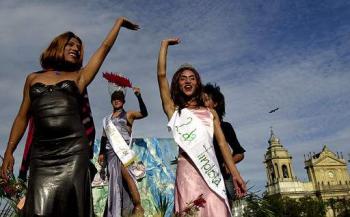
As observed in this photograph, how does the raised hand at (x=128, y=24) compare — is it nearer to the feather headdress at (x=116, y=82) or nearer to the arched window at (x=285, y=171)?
the feather headdress at (x=116, y=82)

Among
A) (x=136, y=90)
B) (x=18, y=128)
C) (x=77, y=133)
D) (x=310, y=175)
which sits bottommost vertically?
(x=77, y=133)

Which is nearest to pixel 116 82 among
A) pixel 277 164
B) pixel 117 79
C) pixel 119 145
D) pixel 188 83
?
pixel 117 79

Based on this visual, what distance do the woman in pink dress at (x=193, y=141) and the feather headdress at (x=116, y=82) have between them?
2.78 metres

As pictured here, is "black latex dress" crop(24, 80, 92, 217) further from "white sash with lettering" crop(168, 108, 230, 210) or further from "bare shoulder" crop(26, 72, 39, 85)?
"white sash with lettering" crop(168, 108, 230, 210)

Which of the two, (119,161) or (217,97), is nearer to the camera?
(217,97)

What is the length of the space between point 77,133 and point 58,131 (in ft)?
0.34

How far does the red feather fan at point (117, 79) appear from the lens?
640 centimetres

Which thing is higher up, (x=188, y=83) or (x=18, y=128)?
(x=188, y=83)

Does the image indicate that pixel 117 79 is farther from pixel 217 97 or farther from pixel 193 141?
pixel 193 141

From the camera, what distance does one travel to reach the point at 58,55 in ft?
8.66

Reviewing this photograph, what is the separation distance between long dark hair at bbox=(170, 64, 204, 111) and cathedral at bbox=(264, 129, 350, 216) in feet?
261

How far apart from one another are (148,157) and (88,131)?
663cm

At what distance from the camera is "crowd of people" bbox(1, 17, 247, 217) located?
2.28 meters

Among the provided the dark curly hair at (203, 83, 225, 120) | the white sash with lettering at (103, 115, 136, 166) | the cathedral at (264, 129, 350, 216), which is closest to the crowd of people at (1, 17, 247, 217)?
the dark curly hair at (203, 83, 225, 120)
